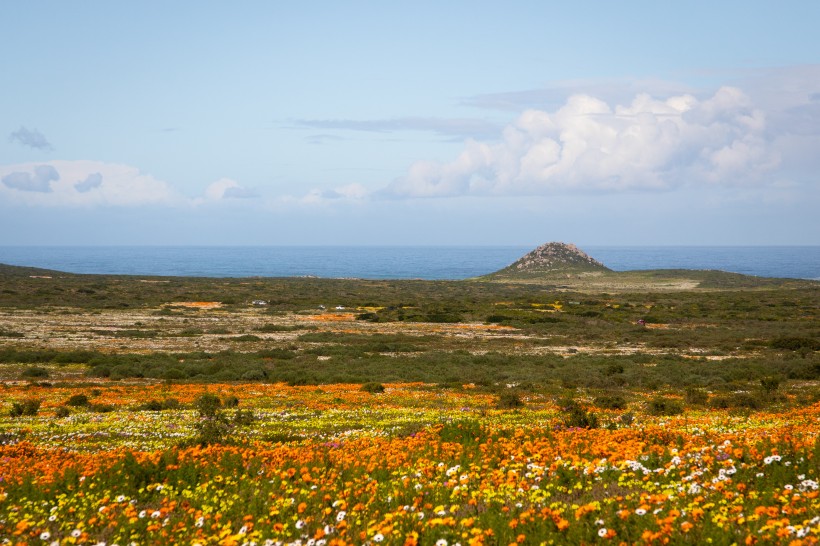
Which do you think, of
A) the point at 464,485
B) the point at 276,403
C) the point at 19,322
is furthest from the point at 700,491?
the point at 19,322

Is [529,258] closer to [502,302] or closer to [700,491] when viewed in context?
[502,302]

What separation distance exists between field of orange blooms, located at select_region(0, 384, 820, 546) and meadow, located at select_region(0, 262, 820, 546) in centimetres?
5

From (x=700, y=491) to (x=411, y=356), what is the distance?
3801cm

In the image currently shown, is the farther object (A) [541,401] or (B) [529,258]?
(B) [529,258]

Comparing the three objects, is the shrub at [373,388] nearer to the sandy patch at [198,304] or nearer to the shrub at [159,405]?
the shrub at [159,405]

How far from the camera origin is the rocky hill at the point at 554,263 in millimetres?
173250

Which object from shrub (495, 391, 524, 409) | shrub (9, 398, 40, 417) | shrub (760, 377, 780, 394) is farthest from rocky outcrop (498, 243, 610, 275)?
shrub (9, 398, 40, 417)

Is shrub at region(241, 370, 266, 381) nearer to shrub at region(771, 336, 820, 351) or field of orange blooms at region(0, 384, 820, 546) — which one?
field of orange blooms at region(0, 384, 820, 546)

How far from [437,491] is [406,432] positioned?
7.62 m

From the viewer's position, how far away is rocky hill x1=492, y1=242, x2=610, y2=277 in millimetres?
173250

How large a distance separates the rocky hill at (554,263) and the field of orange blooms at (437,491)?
161078 mm

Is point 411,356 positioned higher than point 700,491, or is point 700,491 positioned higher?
point 700,491

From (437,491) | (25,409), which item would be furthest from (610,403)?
(25,409)

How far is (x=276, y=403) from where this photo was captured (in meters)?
25.0
